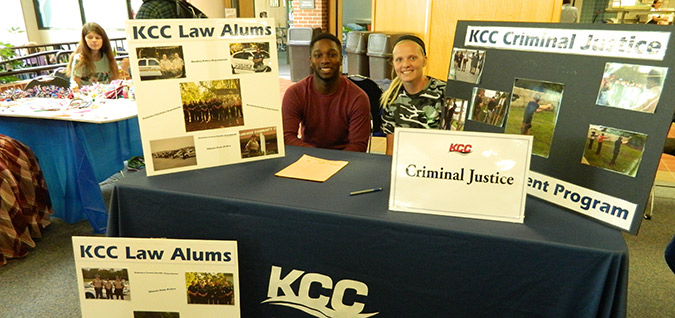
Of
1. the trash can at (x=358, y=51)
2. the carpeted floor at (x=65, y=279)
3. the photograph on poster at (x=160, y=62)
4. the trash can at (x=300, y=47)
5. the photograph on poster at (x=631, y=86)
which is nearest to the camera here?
the photograph on poster at (x=631, y=86)

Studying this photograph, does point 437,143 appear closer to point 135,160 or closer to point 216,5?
point 135,160

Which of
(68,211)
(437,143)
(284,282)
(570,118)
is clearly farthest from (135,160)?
(570,118)

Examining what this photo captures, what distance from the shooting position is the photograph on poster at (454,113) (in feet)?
4.31

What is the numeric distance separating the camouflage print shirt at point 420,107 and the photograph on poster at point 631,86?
1.14m

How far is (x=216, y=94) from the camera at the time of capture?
1396 millimetres

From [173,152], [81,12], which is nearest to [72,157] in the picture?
[173,152]

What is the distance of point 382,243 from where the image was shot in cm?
112

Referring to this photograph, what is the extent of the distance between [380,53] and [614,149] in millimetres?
5428

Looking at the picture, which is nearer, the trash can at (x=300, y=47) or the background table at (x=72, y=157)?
the background table at (x=72, y=157)

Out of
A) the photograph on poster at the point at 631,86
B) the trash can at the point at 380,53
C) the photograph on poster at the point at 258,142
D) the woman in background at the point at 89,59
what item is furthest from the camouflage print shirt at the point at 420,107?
the trash can at the point at 380,53

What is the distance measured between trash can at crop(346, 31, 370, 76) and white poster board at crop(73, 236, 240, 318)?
6.01 meters

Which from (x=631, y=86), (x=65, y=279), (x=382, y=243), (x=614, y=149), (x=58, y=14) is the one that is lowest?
(x=65, y=279)

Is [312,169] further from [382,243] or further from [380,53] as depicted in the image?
[380,53]

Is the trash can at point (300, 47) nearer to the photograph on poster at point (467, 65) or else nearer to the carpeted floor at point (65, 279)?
the carpeted floor at point (65, 279)
